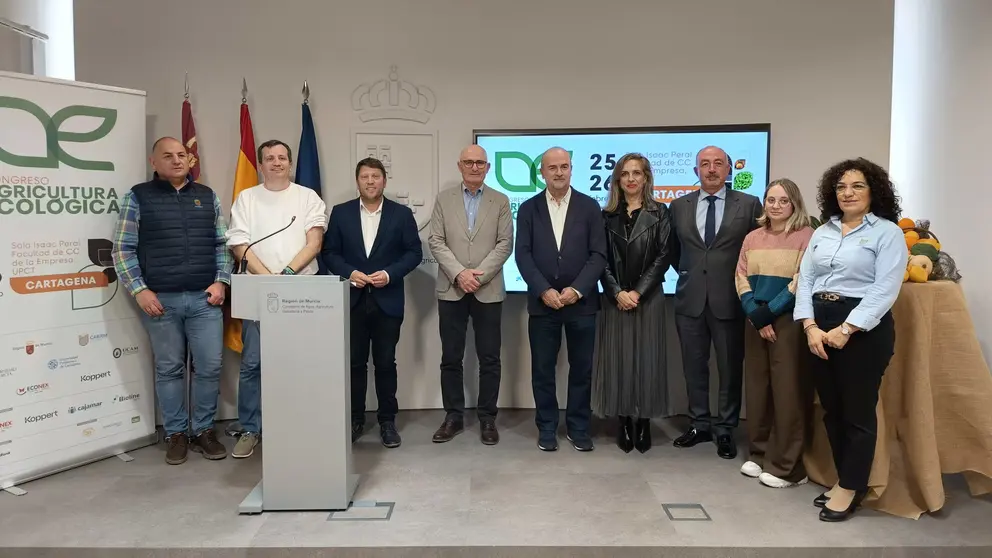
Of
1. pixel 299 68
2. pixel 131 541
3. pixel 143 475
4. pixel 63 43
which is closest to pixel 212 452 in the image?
pixel 143 475

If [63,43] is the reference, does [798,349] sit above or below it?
below

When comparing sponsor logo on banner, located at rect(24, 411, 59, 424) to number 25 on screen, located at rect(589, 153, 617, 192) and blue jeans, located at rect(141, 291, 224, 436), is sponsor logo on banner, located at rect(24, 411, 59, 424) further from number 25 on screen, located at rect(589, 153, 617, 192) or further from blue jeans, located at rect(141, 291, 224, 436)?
number 25 on screen, located at rect(589, 153, 617, 192)

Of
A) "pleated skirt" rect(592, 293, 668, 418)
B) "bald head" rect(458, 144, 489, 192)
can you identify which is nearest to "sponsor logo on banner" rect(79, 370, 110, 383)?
"bald head" rect(458, 144, 489, 192)

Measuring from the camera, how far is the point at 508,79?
4.07 metres

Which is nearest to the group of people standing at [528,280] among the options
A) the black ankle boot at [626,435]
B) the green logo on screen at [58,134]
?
the black ankle boot at [626,435]

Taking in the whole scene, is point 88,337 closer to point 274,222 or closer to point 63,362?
point 63,362

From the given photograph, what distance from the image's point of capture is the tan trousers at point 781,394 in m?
2.86

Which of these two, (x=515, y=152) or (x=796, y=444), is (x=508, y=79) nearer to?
(x=515, y=152)

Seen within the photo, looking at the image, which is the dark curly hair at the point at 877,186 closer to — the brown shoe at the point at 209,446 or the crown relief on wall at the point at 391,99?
the crown relief on wall at the point at 391,99

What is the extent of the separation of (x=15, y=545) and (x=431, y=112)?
3.23m

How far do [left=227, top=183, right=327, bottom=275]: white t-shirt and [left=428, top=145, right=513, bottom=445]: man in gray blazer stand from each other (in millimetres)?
740

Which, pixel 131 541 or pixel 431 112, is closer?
pixel 131 541

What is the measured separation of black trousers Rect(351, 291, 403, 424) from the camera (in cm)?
341

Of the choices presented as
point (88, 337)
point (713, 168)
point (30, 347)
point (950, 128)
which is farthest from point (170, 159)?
point (950, 128)
